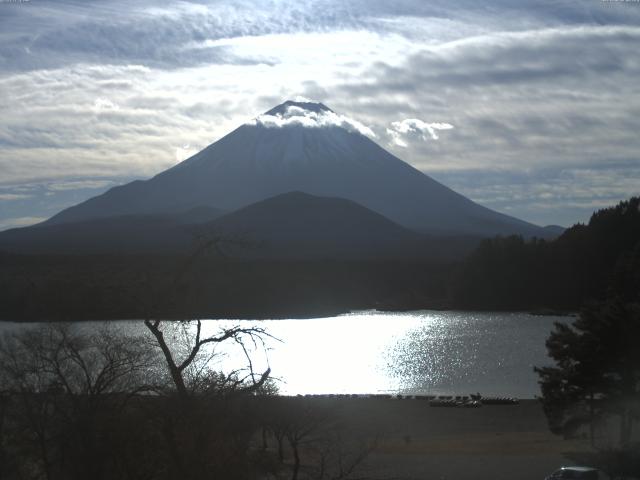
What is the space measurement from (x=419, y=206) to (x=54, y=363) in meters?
169

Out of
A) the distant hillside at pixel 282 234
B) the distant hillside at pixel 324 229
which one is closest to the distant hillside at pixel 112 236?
the distant hillside at pixel 282 234

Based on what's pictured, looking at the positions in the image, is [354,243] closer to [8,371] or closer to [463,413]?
[463,413]

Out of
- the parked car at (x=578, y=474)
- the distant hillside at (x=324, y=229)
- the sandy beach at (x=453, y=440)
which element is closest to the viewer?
the parked car at (x=578, y=474)

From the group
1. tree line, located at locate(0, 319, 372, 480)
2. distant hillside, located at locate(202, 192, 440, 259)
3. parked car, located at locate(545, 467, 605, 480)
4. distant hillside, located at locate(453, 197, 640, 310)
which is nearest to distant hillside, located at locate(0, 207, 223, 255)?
distant hillside, located at locate(202, 192, 440, 259)

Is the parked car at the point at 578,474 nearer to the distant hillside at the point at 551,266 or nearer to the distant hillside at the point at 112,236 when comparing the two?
the distant hillside at the point at 551,266

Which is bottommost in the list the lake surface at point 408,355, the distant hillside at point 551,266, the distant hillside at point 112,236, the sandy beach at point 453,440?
the sandy beach at point 453,440

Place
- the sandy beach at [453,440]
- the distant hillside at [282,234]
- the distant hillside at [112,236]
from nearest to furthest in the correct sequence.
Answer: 1. the sandy beach at [453,440]
2. the distant hillside at [112,236]
3. the distant hillside at [282,234]

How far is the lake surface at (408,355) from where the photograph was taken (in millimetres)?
33031

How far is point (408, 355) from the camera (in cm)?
4456

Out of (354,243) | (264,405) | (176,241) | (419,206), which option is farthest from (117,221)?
(264,405)

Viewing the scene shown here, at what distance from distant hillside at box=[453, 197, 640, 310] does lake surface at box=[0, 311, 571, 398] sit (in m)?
7.30

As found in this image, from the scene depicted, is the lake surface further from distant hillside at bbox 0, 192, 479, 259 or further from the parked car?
distant hillside at bbox 0, 192, 479, 259

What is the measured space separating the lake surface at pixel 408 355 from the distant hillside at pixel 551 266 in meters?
7.30

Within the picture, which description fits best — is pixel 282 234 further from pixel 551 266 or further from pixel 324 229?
pixel 551 266
